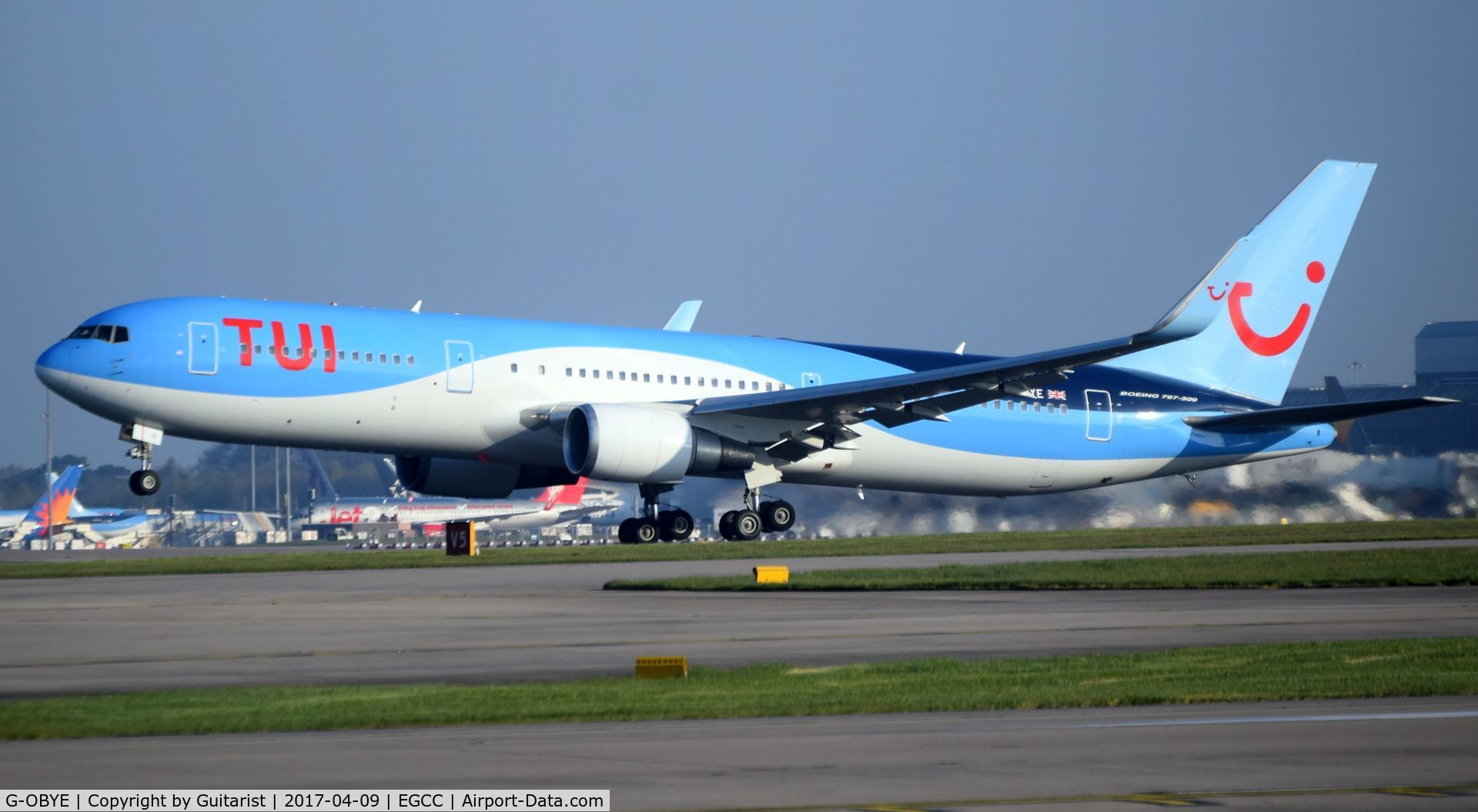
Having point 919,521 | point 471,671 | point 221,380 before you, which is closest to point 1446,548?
point 919,521

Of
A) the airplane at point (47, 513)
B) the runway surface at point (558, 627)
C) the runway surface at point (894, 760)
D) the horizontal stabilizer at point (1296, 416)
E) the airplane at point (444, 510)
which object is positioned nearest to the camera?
the runway surface at point (894, 760)

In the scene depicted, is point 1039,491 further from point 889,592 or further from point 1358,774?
point 1358,774

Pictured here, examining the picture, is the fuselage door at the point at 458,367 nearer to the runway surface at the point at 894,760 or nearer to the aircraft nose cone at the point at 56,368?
the aircraft nose cone at the point at 56,368

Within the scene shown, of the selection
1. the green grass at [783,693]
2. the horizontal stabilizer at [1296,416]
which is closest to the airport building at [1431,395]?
the horizontal stabilizer at [1296,416]

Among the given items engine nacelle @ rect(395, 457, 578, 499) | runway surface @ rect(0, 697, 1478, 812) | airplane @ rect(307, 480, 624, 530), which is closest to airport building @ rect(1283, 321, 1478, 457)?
engine nacelle @ rect(395, 457, 578, 499)

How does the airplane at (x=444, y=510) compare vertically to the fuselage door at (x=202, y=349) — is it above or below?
above

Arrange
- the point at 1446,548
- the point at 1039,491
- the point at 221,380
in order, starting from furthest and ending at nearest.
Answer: the point at 1039,491 → the point at 221,380 → the point at 1446,548

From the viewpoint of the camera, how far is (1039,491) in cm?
3625

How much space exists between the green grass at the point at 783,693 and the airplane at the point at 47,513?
5796cm

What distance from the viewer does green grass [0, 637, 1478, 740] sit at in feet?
31.2

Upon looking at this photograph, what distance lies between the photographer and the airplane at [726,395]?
28094mm

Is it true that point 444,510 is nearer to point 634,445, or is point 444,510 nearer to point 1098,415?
Result: point 1098,415

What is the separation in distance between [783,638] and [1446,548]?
16179 mm

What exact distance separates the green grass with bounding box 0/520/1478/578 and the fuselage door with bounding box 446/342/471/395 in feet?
10.5
